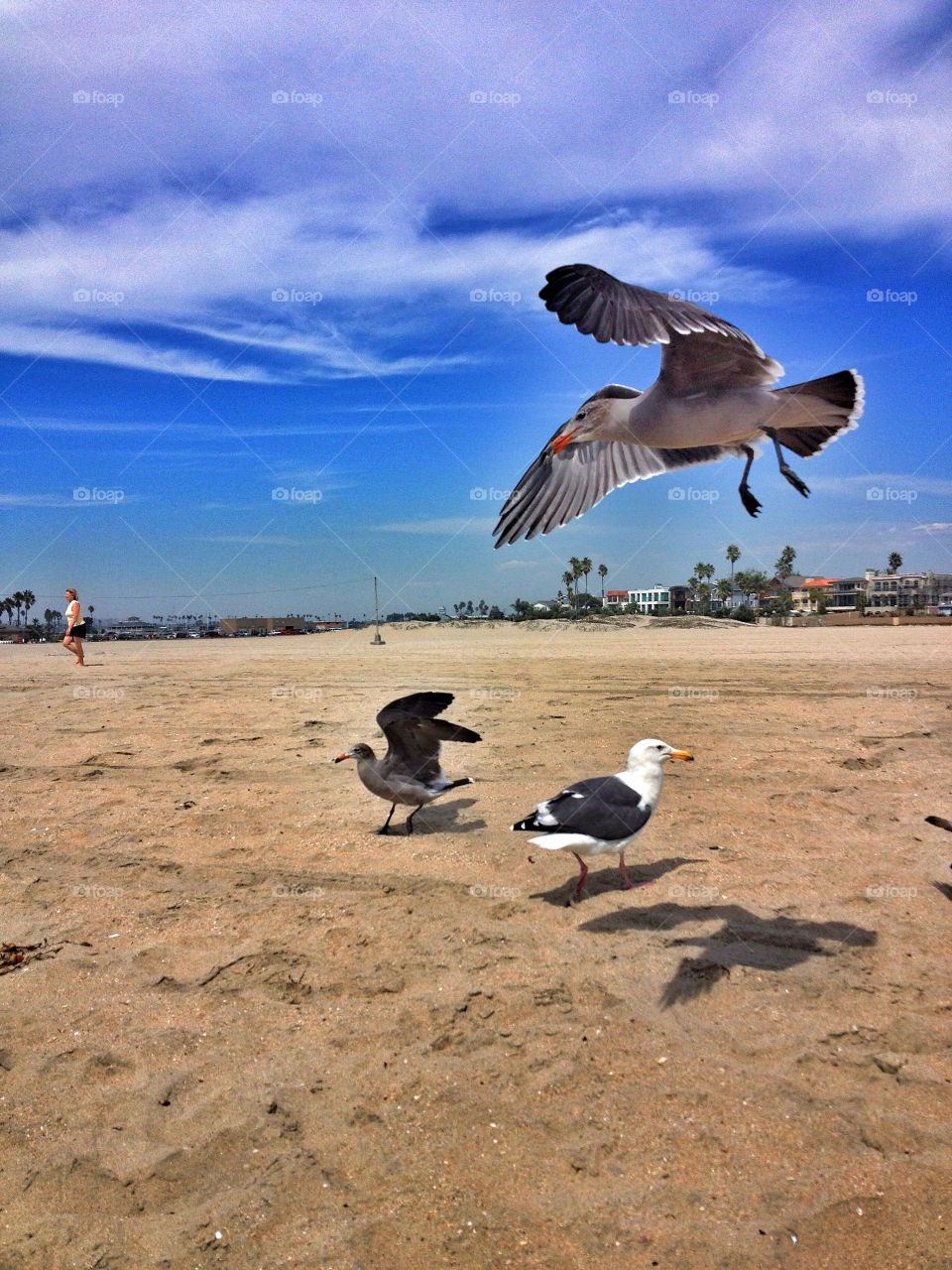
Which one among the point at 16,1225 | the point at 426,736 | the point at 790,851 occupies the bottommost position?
the point at 16,1225

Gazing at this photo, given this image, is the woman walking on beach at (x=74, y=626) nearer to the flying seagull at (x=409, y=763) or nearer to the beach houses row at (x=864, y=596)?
the flying seagull at (x=409, y=763)

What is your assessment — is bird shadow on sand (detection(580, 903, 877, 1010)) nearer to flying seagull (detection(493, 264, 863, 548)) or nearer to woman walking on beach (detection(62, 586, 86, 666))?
flying seagull (detection(493, 264, 863, 548))

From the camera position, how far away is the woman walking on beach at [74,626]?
19.7m

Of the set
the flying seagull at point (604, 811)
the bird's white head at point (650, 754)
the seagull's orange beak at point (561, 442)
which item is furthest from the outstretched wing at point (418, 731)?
the seagull's orange beak at point (561, 442)

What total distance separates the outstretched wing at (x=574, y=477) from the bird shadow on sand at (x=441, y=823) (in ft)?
10.8

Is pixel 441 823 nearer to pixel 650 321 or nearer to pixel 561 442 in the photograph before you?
pixel 561 442

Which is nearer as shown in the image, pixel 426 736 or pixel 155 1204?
pixel 155 1204

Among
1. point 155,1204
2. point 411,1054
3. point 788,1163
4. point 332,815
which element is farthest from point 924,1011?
point 332,815

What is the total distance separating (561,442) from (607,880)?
10.9ft

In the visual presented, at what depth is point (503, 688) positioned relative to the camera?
1394 centimetres

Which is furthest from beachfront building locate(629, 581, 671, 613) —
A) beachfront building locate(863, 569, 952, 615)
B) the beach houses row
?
beachfront building locate(863, 569, 952, 615)

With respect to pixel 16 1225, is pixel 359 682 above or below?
above

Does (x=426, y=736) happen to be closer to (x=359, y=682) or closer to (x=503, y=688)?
(x=503, y=688)

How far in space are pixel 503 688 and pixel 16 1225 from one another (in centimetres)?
1127
